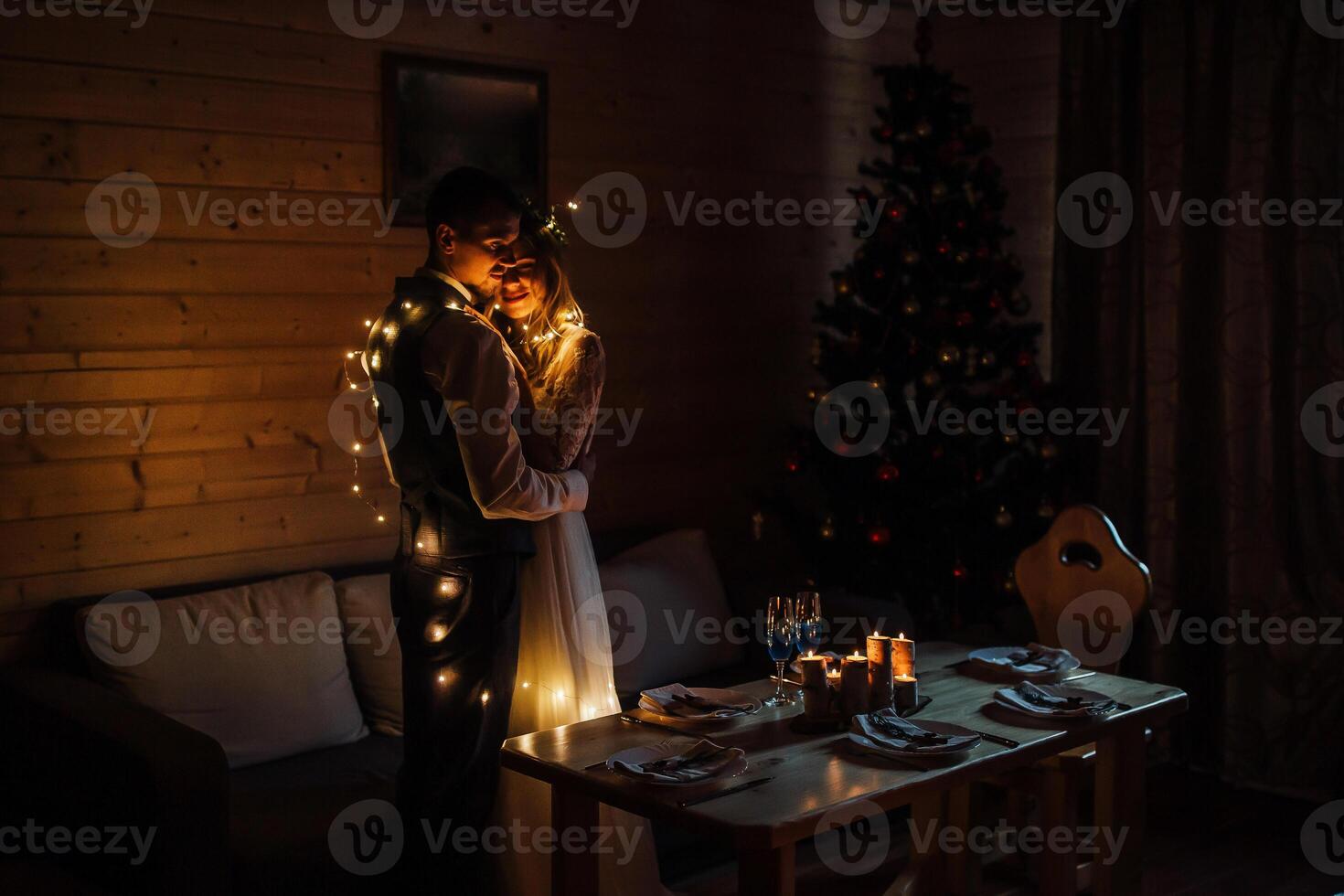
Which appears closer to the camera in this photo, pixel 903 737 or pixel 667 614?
pixel 903 737

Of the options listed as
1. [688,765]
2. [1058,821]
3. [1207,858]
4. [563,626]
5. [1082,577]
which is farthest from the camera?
[1207,858]

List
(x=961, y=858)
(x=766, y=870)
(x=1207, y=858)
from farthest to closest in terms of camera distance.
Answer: (x=1207, y=858)
(x=961, y=858)
(x=766, y=870)

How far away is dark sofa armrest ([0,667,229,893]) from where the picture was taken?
227 cm

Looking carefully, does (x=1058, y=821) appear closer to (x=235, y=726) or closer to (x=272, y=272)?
(x=235, y=726)

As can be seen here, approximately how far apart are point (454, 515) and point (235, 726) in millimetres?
901

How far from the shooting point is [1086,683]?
2594 mm

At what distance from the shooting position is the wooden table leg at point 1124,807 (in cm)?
254

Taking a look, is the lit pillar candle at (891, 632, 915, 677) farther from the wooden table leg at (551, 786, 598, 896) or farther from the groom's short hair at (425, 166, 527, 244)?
the groom's short hair at (425, 166, 527, 244)

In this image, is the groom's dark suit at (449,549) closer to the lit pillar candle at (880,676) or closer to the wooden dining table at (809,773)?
the wooden dining table at (809,773)

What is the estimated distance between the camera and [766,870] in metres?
1.91

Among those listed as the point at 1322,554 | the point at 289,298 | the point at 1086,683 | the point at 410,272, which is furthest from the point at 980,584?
the point at 289,298

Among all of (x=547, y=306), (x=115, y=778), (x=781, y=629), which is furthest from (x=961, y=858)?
(x=115, y=778)

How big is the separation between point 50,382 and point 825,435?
7.54 feet

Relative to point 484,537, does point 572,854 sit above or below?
below
